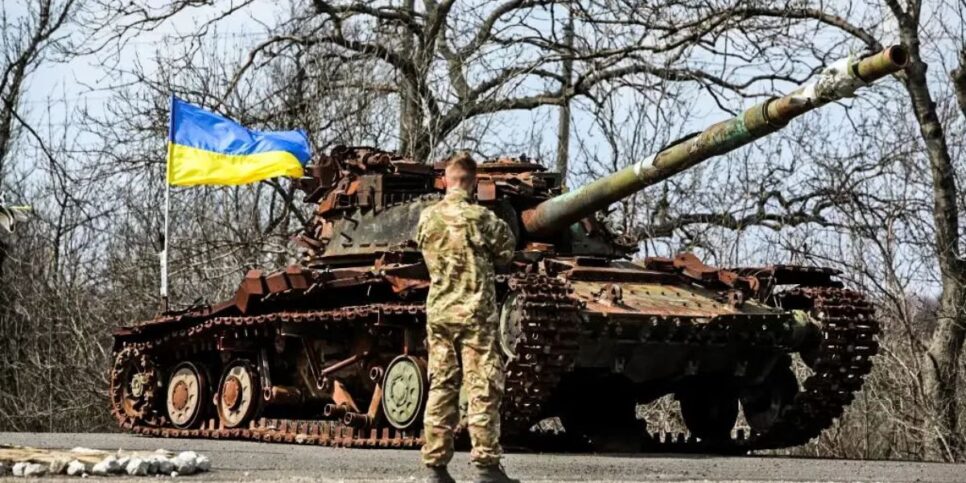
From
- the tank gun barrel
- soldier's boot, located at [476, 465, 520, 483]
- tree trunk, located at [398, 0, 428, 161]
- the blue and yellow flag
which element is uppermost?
tree trunk, located at [398, 0, 428, 161]

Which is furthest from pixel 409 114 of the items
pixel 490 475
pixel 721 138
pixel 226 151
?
pixel 490 475

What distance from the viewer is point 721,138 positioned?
13.2 meters

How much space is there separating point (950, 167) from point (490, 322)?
11477mm

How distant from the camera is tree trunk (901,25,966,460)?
18.8 metres

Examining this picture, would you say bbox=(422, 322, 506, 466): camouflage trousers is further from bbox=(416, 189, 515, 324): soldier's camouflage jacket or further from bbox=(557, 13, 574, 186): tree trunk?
bbox=(557, 13, 574, 186): tree trunk

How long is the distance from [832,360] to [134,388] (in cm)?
878

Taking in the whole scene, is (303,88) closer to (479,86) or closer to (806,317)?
(479,86)

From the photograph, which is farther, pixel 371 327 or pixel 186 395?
pixel 186 395

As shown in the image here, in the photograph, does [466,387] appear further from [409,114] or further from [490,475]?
[409,114]

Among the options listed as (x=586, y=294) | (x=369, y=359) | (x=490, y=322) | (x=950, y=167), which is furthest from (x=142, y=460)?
(x=950, y=167)

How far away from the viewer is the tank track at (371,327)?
1301cm

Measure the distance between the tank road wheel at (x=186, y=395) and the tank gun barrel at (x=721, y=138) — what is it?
4.73 metres

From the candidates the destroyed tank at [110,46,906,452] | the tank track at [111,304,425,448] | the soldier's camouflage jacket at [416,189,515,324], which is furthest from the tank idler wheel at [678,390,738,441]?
the soldier's camouflage jacket at [416,189,515,324]

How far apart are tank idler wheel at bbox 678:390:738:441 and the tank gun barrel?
2.61m
